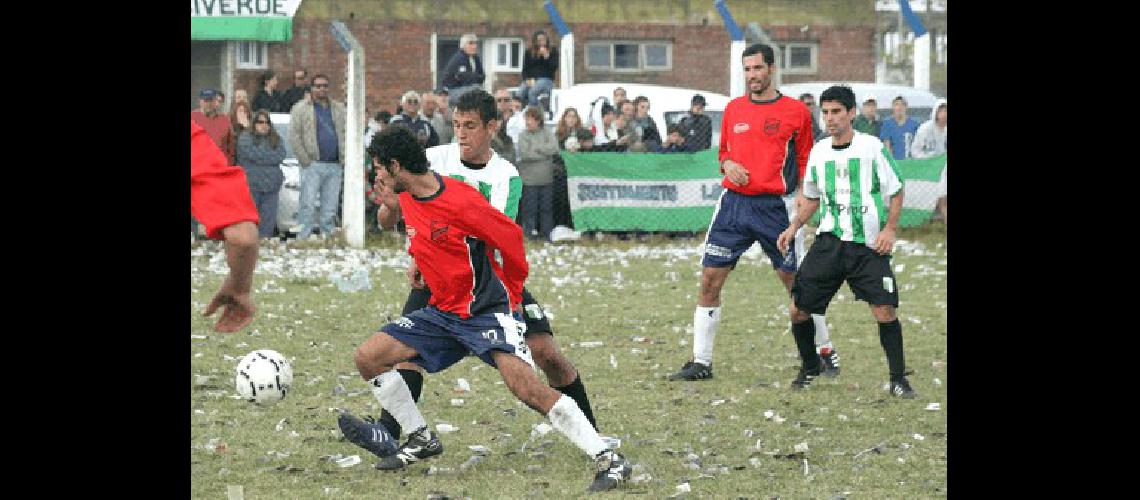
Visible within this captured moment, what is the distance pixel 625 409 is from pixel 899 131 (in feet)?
47.8

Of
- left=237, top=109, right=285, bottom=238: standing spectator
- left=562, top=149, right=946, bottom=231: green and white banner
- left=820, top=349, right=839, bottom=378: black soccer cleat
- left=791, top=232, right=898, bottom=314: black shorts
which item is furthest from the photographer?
left=562, top=149, right=946, bottom=231: green and white banner

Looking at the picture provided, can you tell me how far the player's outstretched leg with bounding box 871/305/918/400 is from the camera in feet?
33.2

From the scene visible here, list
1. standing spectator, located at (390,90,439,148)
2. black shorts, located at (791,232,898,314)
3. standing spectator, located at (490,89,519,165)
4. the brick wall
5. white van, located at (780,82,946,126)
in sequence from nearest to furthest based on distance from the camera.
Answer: black shorts, located at (791,232,898,314)
standing spectator, located at (390,90,439,148)
standing spectator, located at (490,89,519,165)
white van, located at (780,82,946,126)
the brick wall

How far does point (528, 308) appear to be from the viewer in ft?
27.1

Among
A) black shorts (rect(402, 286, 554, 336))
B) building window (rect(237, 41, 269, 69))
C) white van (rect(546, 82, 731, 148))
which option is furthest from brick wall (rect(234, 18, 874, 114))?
black shorts (rect(402, 286, 554, 336))

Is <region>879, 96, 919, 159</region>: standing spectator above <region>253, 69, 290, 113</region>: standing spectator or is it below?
below

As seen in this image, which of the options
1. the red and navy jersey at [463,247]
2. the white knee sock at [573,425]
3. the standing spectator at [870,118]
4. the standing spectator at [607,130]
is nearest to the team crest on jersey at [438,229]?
the red and navy jersey at [463,247]

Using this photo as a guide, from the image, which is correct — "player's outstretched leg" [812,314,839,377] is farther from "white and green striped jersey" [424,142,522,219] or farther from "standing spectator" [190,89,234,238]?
"standing spectator" [190,89,234,238]

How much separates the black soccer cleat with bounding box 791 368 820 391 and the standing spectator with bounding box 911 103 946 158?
13.0 m

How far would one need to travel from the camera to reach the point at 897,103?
23438 millimetres

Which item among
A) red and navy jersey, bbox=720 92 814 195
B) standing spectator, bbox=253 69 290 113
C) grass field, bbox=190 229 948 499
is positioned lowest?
grass field, bbox=190 229 948 499

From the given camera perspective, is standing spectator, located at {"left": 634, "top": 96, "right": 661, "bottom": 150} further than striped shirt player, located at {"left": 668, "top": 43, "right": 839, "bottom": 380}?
Yes

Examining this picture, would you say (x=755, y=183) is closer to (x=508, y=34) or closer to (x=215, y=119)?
(x=215, y=119)
